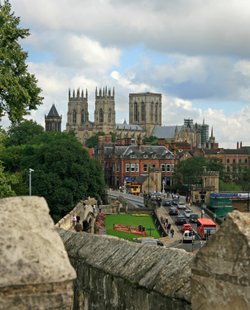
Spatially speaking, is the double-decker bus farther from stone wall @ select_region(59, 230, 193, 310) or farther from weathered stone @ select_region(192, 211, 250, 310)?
weathered stone @ select_region(192, 211, 250, 310)

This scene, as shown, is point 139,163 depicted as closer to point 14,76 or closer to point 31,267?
point 14,76

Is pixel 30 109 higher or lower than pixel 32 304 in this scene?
higher

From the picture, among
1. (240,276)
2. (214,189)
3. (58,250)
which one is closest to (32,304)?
(58,250)

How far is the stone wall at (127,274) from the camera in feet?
21.9

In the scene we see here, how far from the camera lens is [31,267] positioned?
3990 mm

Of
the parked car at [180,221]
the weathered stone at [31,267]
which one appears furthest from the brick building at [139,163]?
the weathered stone at [31,267]

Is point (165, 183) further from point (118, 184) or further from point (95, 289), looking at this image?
point (95, 289)

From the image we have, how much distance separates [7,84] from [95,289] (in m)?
13.3

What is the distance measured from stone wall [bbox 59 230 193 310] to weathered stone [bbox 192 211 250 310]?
103cm

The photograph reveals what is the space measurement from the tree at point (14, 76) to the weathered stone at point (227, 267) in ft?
53.6

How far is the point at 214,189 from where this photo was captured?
110062 mm

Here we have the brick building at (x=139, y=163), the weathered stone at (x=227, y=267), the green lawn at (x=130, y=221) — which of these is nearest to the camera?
the weathered stone at (x=227, y=267)

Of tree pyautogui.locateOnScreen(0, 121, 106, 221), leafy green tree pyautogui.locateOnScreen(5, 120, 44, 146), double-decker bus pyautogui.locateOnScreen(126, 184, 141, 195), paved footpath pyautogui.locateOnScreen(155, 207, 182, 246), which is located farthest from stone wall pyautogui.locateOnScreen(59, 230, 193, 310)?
double-decker bus pyautogui.locateOnScreen(126, 184, 141, 195)

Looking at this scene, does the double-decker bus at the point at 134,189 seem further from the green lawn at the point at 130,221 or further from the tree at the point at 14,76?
the tree at the point at 14,76
